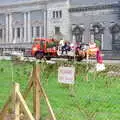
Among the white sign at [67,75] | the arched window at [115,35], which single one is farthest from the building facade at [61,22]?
the white sign at [67,75]

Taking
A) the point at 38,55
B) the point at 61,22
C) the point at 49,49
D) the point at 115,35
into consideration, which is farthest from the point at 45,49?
the point at 61,22

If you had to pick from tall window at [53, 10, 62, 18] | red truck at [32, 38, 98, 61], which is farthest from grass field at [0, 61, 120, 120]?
tall window at [53, 10, 62, 18]

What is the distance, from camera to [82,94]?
47.4 feet

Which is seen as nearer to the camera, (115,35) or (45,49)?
(45,49)

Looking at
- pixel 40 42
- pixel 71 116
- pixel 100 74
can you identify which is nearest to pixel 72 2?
pixel 40 42

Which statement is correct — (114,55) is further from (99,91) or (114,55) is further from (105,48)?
(99,91)

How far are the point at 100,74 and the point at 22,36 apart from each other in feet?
156

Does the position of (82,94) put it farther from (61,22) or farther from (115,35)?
(61,22)

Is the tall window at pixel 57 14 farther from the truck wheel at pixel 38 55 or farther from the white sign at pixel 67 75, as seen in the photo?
the white sign at pixel 67 75

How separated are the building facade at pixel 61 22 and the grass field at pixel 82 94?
35.9m

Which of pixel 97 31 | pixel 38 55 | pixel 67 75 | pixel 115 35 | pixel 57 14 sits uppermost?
pixel 57 14

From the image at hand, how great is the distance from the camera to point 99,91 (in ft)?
50.4

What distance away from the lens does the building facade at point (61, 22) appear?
56.8 meters

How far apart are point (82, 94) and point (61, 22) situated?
158ft
